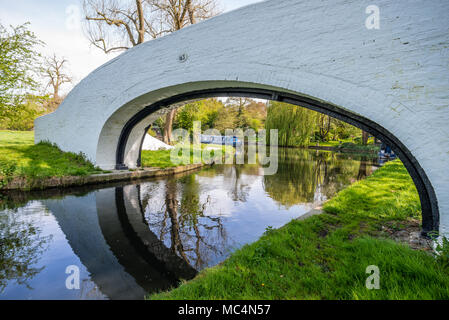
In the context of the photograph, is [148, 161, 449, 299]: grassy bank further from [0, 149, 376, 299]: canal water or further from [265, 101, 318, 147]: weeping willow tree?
[265, 101, 318, 147]: weeping willow tree

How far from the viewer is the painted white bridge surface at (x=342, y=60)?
288cm

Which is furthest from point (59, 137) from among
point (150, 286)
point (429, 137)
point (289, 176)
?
point (429, 137)

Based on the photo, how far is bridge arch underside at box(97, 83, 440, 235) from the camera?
3201 mm

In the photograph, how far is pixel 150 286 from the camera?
2732 mm

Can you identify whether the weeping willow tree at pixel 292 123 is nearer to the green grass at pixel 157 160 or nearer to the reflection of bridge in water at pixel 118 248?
the green grass at pixel 157 160

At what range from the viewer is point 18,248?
354 centimetres

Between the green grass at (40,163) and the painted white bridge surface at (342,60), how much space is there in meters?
4.39

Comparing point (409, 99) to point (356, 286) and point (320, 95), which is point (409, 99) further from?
point (356, 286)

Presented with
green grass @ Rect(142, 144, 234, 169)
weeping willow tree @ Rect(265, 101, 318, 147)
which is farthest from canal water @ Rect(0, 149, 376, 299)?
weeping willow tree @ Rect(265, 101, 318, 147)

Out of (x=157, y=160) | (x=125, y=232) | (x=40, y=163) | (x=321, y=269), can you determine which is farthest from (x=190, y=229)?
(x=157, y=160)

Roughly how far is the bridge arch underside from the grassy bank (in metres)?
0.78

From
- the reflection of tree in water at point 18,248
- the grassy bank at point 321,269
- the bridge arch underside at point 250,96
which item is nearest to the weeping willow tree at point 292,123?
the bridge arch underside at point 250,96

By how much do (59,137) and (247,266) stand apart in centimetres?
1142
